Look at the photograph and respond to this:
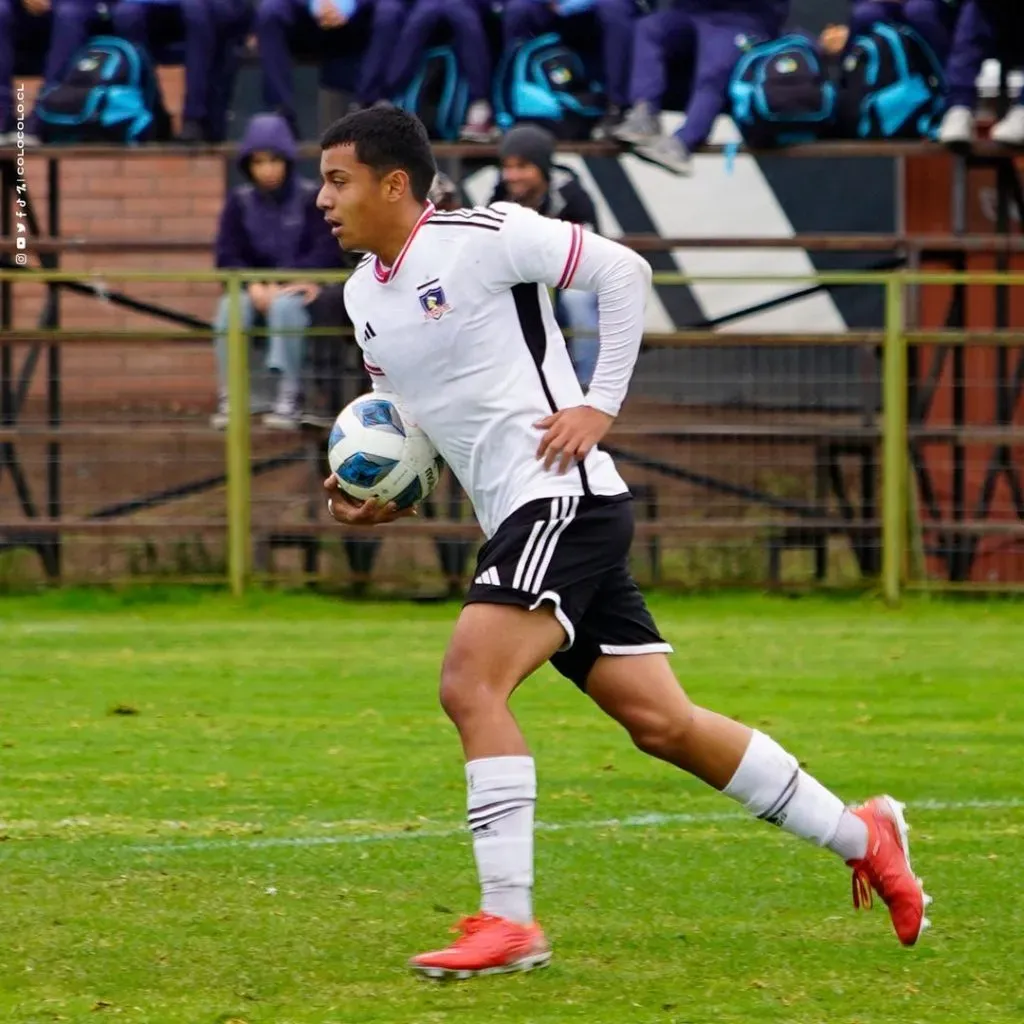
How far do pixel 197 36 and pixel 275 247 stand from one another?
1.63 meters

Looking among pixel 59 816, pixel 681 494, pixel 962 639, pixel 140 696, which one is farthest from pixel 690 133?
pixel 59 816

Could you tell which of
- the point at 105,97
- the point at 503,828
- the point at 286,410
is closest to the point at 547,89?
the point at 286,410

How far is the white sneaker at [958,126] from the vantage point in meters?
13.8

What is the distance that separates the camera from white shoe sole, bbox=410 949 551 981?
5.09m

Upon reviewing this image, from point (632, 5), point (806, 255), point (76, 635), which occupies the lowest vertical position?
point (76, 635)

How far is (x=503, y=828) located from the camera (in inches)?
202

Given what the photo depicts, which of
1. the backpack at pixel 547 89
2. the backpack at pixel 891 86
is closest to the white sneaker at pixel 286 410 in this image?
the backpack at pixel 547 89

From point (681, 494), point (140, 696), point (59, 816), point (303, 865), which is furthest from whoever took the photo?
point (681, 494)

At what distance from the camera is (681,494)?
13.6 m

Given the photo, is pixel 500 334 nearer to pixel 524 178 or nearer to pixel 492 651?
pixel 492 651

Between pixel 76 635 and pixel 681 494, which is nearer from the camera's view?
pixel 76 635

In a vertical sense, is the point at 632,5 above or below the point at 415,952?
above

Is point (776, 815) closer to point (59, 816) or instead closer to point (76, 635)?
point (59, 816)

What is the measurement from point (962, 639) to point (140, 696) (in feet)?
14.4
